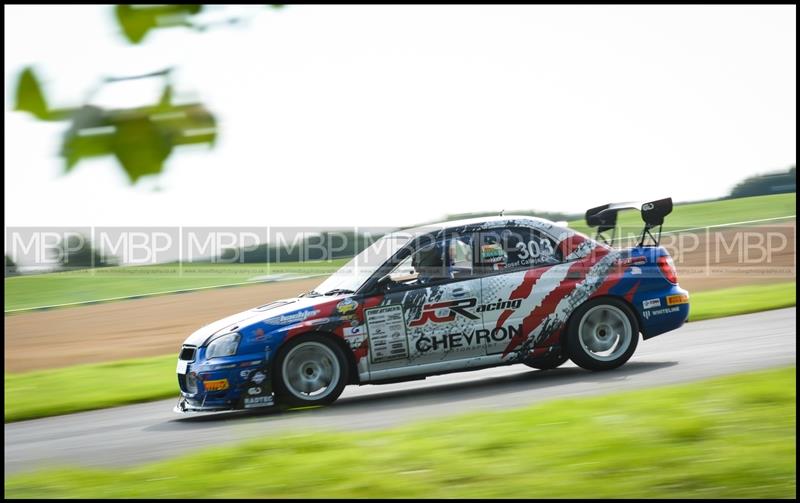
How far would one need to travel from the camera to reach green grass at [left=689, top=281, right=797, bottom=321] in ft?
49.9

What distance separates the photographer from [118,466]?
7105 millimetres

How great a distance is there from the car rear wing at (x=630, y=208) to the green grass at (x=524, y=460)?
3.54 meters

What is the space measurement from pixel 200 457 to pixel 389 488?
1.63m

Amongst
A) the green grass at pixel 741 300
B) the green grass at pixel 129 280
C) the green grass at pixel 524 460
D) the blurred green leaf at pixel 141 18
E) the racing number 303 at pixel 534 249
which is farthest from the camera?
the green grass at pixel 129 280

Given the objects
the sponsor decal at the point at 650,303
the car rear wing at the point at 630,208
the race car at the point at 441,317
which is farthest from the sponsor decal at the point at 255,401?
the car rear wing at the point at 630,208

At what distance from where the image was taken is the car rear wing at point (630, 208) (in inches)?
420

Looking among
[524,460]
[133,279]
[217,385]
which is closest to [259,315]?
[217,385]

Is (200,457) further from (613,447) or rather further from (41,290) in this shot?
(41,290)

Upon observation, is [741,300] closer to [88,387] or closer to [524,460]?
[88,387]

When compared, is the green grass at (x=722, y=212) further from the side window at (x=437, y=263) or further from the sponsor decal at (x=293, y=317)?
the sponsor decal at (x=293, y=317)

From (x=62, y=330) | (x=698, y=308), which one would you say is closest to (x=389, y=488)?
(x=698, y=308)

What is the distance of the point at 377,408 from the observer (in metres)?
9.01

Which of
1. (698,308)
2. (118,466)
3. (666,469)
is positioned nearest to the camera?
(666,469)

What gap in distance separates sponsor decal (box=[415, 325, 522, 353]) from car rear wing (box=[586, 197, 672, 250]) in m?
Answer: 2.01
